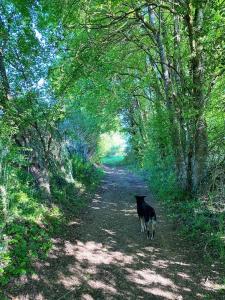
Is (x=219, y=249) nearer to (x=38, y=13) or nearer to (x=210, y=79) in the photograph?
(x=210, y=79)

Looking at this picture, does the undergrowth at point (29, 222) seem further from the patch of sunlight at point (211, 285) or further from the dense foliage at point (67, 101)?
the patch of sunlight at point (211, 285)

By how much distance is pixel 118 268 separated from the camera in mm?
7707

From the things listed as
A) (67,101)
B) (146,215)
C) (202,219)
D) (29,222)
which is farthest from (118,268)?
(67,101)

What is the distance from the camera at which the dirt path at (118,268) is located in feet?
21.2

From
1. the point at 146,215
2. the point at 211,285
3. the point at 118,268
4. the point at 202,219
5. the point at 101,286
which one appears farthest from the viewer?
the point at 146,215

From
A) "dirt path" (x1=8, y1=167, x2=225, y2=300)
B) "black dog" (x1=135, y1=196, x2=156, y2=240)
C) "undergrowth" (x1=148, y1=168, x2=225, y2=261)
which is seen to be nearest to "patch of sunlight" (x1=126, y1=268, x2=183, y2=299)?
"dirt path" (x1=8, y1=167, x2=225, y2=300)

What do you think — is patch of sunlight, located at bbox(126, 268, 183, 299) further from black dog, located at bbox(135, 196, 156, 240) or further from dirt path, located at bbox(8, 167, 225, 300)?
black dog, located at bbox(135, 196, 156, 240)

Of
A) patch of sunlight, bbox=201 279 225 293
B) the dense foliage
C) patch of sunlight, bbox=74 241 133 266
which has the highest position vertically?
the dense foliage

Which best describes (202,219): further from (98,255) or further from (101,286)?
(101,286)

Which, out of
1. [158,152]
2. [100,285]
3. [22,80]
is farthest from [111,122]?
[100,285]

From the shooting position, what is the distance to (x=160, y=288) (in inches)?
264

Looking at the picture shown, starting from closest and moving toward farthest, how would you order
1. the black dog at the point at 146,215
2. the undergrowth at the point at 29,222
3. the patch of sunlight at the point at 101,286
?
the patch of sunlight at the point at 101,286 < the undergrowth at the point at 29,222 < the black dog at the point at 146,215

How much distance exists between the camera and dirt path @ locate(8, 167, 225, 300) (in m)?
6.46

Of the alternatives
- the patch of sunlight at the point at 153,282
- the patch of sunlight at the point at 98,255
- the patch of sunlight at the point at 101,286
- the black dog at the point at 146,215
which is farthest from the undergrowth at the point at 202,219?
the patch of sunlight at the point at 101,286
